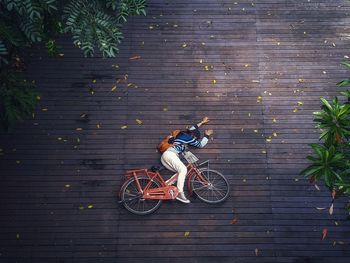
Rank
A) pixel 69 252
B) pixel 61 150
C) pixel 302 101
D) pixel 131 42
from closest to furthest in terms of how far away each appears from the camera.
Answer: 1. pixel 69 252
2. pixel 61 150
3. pixel 302 101
4. pixel 131 42

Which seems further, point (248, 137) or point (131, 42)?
point (131, 42)

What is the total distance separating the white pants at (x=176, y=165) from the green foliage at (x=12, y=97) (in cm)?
299

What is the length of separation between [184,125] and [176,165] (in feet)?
4.41

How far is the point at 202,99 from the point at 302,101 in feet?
7.95

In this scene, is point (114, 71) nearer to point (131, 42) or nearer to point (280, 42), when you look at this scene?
point (131, 42)

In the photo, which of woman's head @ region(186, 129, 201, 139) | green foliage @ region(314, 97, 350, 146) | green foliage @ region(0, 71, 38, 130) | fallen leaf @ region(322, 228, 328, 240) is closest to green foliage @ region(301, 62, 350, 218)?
green foliage @ region(314, 97, 350, 146)

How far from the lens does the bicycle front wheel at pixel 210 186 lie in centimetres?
862

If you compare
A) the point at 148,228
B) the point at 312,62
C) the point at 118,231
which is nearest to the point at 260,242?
the point at 148,228

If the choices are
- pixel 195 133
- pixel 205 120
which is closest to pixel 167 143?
pixel 195 133

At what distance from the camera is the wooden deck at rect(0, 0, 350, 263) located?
820 centimetres

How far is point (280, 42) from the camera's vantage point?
10945 millimetres

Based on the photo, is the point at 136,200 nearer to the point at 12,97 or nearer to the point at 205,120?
the point at 205,120

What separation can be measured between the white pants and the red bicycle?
5.7 inches

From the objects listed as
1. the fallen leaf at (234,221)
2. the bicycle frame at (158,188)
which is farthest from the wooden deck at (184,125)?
the bicycle frame at (158,188)
